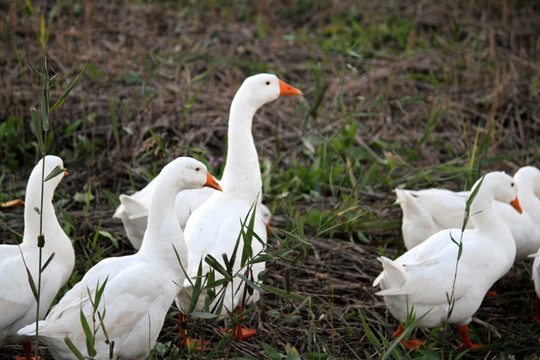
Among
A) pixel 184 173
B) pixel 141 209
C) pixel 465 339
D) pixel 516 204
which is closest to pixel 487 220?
pixel 516 204

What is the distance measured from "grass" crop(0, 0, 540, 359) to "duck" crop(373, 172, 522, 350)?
0.20 m

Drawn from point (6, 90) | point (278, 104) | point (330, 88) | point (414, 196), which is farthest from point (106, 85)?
point (414, 196)

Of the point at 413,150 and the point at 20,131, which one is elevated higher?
the point at 20,131

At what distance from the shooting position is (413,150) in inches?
247

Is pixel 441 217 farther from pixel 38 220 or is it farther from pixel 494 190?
pixel 38 220

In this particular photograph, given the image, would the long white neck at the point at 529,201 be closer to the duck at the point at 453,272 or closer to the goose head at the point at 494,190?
the goose head at the point at 494,190

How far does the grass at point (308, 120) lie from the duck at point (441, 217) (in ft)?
0.71

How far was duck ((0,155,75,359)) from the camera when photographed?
3502 mm

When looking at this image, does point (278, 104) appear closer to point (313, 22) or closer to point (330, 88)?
point (330, 88)

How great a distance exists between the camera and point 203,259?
4020 millimetres

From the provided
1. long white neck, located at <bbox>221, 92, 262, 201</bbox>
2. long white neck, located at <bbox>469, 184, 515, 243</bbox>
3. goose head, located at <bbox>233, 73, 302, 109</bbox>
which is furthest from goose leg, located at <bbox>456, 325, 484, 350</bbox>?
goose head, located at <bbox>233, 73, 302, 109</bbox>

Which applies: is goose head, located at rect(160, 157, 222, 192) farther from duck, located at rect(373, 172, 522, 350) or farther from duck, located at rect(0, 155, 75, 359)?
duck, located at rect(373, 172, 522, 350)

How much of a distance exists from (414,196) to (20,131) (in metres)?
3.42

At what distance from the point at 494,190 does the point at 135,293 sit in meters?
2.40
